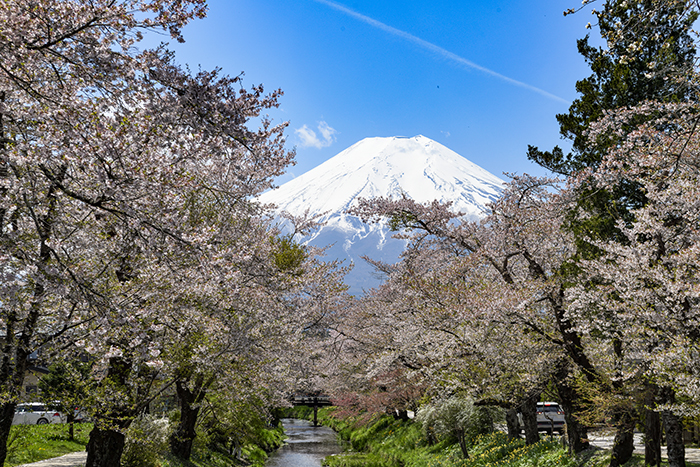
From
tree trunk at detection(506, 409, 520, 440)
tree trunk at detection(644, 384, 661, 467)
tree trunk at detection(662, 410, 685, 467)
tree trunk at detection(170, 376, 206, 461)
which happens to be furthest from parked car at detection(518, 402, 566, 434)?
tree trunk at detection(170, 376, 206, 461)

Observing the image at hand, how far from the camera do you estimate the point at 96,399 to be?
26.7 feet

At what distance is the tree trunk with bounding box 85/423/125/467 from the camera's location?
31.1 feet

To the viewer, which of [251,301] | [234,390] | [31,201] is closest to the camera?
[31,201]

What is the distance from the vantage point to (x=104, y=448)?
31.3ft

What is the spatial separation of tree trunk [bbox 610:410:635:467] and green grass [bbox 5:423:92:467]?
1531cm

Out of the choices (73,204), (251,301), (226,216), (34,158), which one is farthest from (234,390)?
(34,158)

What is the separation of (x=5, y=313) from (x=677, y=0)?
9332mm

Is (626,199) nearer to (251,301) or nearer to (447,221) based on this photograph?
(447,221)

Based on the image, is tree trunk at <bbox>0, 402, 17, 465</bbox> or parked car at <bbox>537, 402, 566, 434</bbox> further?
parked car at <bbox>537, 402, 566, 434</bbox>

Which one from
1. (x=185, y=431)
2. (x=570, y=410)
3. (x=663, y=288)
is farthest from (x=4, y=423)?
(x=570, y=410)

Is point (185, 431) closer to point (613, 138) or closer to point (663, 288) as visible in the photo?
point (663, 288)

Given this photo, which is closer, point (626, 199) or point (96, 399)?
point (96, 399)

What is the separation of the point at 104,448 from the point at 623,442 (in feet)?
40.0

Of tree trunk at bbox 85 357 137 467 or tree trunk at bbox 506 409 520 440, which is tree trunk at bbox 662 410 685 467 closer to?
tree trunk at bbox 506 409 520 440
